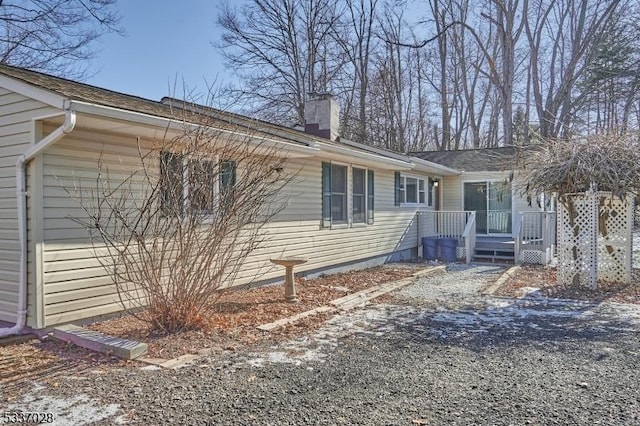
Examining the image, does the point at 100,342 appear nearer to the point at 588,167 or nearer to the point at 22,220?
the point at 22,220

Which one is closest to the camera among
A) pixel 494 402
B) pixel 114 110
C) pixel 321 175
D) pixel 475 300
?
pixel 494 402

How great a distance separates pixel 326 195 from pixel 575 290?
4.97 metres

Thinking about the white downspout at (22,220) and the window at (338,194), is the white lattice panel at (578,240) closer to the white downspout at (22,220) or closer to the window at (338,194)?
the window at (338,194)

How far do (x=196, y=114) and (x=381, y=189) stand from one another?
682 centimetres

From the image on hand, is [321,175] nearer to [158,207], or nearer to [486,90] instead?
[158,207]

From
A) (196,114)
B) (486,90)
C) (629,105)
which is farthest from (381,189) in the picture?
(486,90)

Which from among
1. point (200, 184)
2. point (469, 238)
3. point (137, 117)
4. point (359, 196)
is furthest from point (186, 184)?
point (469, 238)

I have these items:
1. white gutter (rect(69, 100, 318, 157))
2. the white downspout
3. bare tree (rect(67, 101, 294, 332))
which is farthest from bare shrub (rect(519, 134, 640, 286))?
the white downspout

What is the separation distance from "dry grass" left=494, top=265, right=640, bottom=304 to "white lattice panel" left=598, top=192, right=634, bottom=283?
239 mm

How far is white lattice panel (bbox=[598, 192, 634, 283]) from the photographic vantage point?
820 centimetres

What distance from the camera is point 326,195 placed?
9789 mm

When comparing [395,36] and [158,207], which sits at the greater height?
[395,36]

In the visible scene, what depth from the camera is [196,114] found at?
602 centimetres

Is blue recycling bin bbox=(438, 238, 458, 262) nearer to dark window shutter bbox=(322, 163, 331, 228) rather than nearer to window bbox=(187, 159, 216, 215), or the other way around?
dark window shutter bbox=(322, 163, 331, 228)
